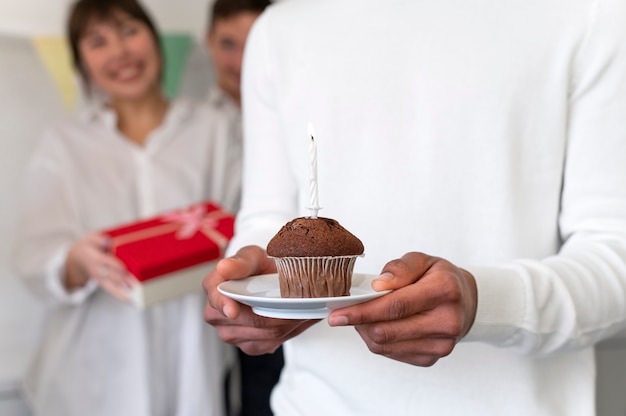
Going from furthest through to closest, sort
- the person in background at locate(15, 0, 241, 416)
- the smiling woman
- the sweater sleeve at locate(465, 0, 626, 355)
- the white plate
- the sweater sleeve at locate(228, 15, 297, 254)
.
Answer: the smiling woman, the person in background at locate(15, 0, 241, 416), the sweater sleeve at locate(228, 15, 297, 254), the sweater sleeve at locate(465, 0, 626, 355), the white plate

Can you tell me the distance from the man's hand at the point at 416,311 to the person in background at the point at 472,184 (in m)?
0.03

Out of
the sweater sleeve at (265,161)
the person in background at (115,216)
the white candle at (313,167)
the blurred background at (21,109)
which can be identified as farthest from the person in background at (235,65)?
the white candle at (313,167)

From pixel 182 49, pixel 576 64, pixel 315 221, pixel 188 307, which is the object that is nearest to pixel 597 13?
pixel 576 64

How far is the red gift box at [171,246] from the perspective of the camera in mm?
1557

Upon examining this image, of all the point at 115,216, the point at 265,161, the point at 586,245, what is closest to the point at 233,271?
the point at 265,161

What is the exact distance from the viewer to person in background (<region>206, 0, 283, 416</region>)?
6.07 feet

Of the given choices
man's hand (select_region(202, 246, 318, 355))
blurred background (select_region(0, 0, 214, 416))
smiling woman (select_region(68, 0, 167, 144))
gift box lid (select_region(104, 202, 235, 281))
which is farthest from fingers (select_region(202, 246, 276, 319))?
blurred background (select_region(0, 0, 214, 416))

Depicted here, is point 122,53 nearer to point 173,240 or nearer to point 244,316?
point 173,240

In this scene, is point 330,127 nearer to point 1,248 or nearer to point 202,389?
point 202,389

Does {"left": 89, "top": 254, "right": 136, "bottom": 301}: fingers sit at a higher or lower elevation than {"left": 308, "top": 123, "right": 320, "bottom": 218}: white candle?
lower

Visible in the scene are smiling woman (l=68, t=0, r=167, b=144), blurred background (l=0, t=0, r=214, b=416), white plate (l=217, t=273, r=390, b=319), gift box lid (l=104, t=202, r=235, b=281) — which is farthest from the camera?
blurred background (l=0, t=0, r=214, b=416)

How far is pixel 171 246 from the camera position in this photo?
1.59m

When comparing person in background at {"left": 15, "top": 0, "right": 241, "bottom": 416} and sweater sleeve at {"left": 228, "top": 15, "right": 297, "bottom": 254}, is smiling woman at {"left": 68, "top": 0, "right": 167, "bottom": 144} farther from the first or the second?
sweater sleeve at {"left": 228, "top": 15, "right": 297, "bottom": 254}

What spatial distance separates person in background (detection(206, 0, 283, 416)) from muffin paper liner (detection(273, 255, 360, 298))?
110 cm
